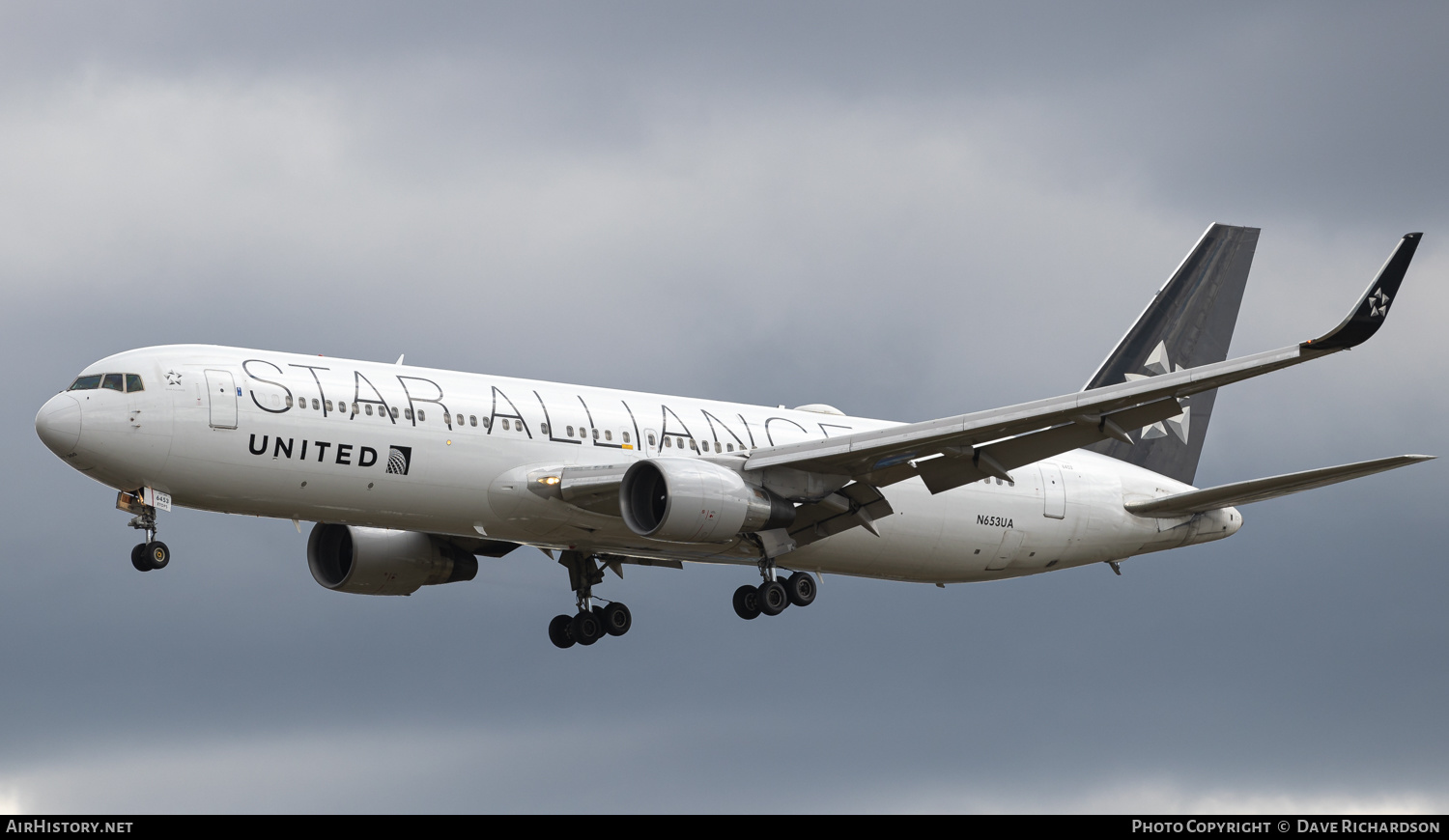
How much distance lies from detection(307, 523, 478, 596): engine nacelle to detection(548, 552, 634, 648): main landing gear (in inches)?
107

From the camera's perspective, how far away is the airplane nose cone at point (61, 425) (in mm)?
35625

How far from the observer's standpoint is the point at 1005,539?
46906mm

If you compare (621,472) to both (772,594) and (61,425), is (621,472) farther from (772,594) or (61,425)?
(61,425)

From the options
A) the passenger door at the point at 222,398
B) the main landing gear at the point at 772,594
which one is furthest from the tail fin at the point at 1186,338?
the passenger door at the point at 222,398

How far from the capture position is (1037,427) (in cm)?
3803

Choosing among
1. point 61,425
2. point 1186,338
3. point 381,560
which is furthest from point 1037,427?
point 61,425

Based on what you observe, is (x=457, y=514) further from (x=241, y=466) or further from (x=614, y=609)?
(x=614, y=609)

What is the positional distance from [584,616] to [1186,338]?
65.9 feet

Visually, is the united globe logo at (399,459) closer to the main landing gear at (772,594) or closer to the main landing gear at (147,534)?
the main landing gear at (147,534)

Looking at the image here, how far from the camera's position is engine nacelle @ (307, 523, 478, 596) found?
151 feet

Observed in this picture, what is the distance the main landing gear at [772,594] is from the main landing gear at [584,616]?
6.09 m

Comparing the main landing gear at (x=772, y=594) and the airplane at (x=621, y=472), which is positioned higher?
the airplane at (x=621, y=472)

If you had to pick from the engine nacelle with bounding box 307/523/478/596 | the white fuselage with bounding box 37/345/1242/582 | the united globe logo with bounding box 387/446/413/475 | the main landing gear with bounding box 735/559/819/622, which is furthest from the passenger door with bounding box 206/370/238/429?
the main landing gear with bounding box 735/559/819/622

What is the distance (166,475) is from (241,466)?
1519mm
